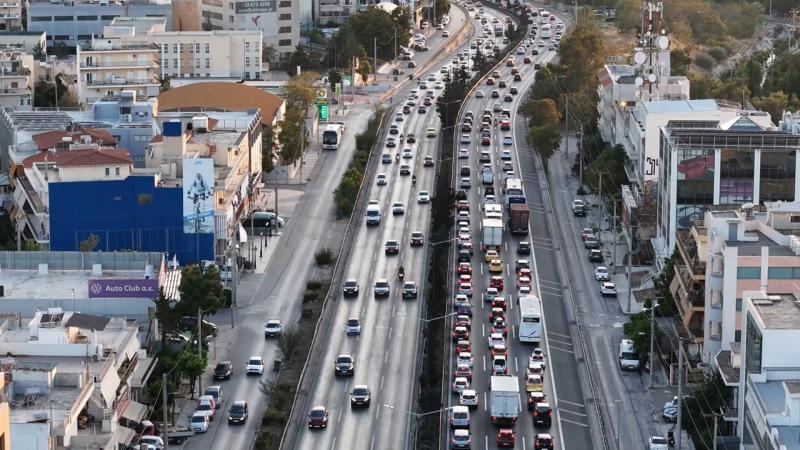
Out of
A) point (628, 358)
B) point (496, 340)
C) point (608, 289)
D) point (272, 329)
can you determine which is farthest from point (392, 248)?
point (628, 358)

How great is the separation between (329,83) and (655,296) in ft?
173

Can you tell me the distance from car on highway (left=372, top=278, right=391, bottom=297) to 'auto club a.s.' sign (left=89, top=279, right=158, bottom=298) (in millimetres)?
11331

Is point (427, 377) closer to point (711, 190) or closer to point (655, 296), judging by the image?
point (655, 296)

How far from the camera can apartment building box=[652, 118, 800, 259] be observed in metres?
68.3

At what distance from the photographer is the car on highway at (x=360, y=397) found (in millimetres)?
59250

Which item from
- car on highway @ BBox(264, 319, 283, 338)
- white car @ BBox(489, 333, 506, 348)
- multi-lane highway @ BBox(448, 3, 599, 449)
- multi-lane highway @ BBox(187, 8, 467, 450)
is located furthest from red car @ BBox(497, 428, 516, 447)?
car on highway @ BBox(264, 319, 283, 338)

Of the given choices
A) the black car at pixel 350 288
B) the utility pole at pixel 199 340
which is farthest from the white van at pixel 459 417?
the black car at pixel 350 288

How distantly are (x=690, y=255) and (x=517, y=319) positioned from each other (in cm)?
855

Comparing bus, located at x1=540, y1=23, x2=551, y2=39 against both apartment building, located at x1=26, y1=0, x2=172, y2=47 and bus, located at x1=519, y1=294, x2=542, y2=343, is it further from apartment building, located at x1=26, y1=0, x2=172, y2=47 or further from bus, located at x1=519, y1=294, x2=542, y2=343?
bus, located at x1=519, y1=294, x2=542, y2=343

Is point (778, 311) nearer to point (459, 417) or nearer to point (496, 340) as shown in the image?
point (459, 417)

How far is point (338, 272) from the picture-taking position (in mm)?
75000

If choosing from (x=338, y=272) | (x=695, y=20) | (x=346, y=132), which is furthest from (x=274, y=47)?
(x=338, y=272)

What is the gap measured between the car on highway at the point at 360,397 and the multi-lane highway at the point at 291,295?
1352 millimetres

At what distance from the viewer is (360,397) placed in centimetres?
5931
